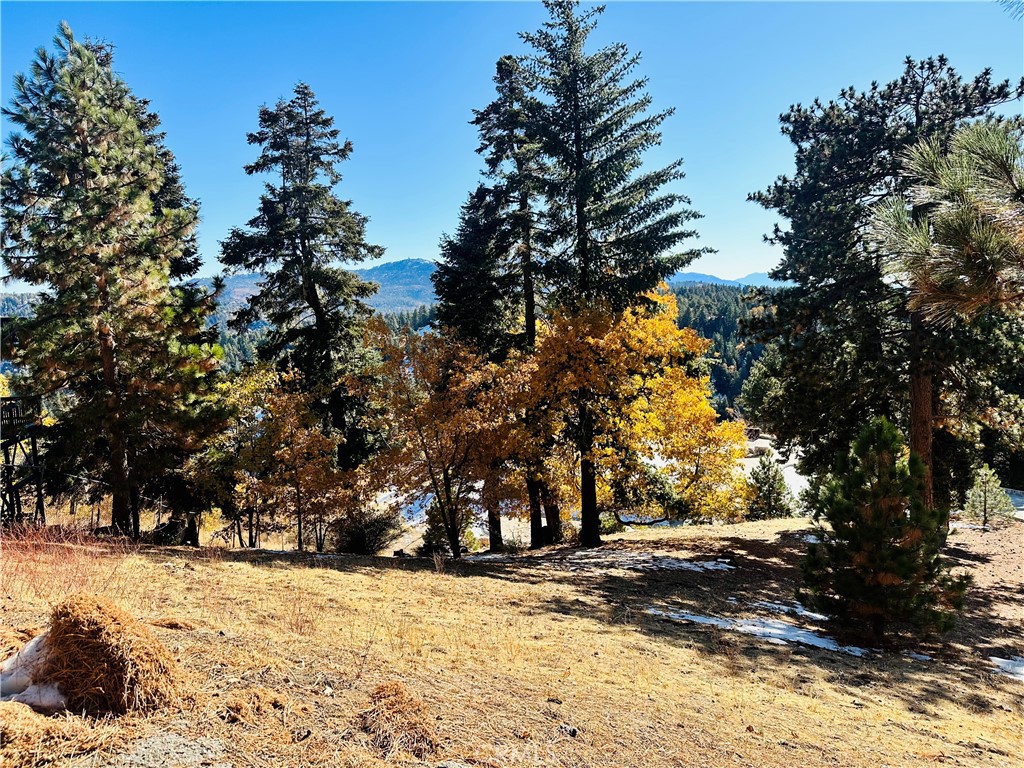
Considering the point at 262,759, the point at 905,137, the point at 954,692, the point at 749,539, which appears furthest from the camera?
the point at 749,539

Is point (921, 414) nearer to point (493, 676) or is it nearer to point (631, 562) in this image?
point (631, 562)

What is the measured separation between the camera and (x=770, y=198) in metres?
12.8

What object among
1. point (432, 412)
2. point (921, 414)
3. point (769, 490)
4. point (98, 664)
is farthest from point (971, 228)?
point (769, 490)

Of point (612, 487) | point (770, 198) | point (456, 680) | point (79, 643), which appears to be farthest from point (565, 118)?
point (79, 643)

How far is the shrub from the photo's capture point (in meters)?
15.0

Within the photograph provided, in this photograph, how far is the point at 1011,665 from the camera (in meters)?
7.65

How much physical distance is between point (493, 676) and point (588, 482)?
29.2 feet

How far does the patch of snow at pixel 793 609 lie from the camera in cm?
910

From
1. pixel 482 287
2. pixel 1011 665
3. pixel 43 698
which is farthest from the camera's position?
pixel 482 287

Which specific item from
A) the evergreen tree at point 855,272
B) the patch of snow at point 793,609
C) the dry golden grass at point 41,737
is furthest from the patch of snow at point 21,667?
the evergreen tree at point 855,272

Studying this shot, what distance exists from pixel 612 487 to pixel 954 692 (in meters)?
9.14

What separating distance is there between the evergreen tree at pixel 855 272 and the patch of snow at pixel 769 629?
443 centimetres

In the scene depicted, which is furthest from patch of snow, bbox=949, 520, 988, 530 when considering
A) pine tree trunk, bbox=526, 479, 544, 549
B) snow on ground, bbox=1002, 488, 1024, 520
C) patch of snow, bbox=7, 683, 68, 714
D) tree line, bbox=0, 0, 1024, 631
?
snow on ground, bbox=1002, 488, 1024, 520

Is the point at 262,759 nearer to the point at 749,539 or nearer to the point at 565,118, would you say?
the point at 565,118
